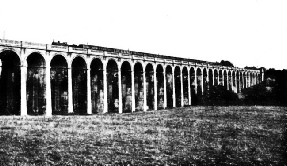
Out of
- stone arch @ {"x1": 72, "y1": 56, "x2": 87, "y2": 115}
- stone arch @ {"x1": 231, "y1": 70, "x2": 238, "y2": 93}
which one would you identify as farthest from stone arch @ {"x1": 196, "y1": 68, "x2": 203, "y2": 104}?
stone arch @ {"x1": 72, "y1": 56, "x2": 87, "y2": 115}

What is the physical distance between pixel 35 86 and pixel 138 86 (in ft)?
65.2

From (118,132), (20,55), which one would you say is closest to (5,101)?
(20,55)

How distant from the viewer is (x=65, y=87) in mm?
34812

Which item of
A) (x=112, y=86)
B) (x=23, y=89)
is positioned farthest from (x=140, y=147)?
(x=112, y=86)

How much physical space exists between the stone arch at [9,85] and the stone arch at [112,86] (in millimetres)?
14042

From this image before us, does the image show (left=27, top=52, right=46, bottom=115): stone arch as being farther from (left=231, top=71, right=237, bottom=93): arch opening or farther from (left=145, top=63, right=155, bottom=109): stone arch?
(left=231, top=71, right=237, bottom=93): arch opening

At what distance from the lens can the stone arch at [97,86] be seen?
129 feet

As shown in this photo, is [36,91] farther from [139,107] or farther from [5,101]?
[139,107]

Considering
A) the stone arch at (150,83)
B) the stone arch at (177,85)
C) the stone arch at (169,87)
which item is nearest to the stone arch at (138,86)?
the stone arch at (150,83)

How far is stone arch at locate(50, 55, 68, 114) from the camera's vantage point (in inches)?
1347

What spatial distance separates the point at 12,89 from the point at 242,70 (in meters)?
84.4

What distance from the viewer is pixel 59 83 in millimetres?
35156

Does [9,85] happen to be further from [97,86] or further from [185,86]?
[185,86]

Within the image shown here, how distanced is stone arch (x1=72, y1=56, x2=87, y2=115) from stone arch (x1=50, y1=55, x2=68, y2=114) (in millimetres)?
2316
